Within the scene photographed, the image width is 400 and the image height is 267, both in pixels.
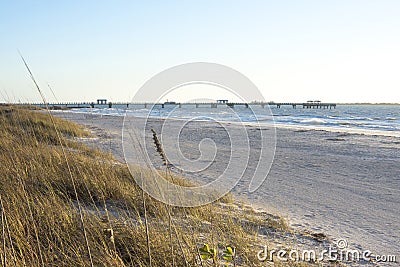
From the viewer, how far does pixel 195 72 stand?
9.04 feet

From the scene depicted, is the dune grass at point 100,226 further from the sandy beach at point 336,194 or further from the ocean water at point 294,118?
the ocean water at point 294,118

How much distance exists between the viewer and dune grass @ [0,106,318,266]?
8.12 ft

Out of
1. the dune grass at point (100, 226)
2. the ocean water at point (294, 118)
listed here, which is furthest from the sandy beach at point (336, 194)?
the ocean water at point (294, 118)

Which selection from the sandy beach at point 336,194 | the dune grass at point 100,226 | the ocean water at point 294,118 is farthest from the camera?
the ocean water at point 294,118

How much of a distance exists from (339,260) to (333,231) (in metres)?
1.00

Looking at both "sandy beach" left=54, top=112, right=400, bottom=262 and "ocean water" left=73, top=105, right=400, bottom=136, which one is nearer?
"sandy beach" left=54, top=112, right=400, bottom=262

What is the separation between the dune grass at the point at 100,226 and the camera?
247 centimetres

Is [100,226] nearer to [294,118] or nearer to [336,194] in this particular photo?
[336,194]

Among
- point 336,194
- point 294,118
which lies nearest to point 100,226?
point 336,194

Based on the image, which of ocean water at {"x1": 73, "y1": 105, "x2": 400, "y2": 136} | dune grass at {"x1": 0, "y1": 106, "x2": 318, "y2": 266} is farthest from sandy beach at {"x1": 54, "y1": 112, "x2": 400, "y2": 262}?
ocean water at {"x1": 73, "y1": 105, "x2": 400, "y2": 136}

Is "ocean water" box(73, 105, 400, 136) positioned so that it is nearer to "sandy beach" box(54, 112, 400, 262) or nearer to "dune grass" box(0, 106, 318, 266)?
"dune grass" box(0, 106, 318, 266)

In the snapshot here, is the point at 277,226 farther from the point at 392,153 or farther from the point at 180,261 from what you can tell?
the point at 392,153

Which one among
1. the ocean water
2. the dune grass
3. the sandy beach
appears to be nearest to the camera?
the dune grass

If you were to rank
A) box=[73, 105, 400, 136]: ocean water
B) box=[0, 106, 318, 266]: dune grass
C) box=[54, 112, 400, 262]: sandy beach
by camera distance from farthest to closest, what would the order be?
1. box=[73, 105, 400, 136]: ocean water
2. box=[54, 112, 400, 262]: sandy beach
3. box=[0, 106, 318, 266]: dune grass
